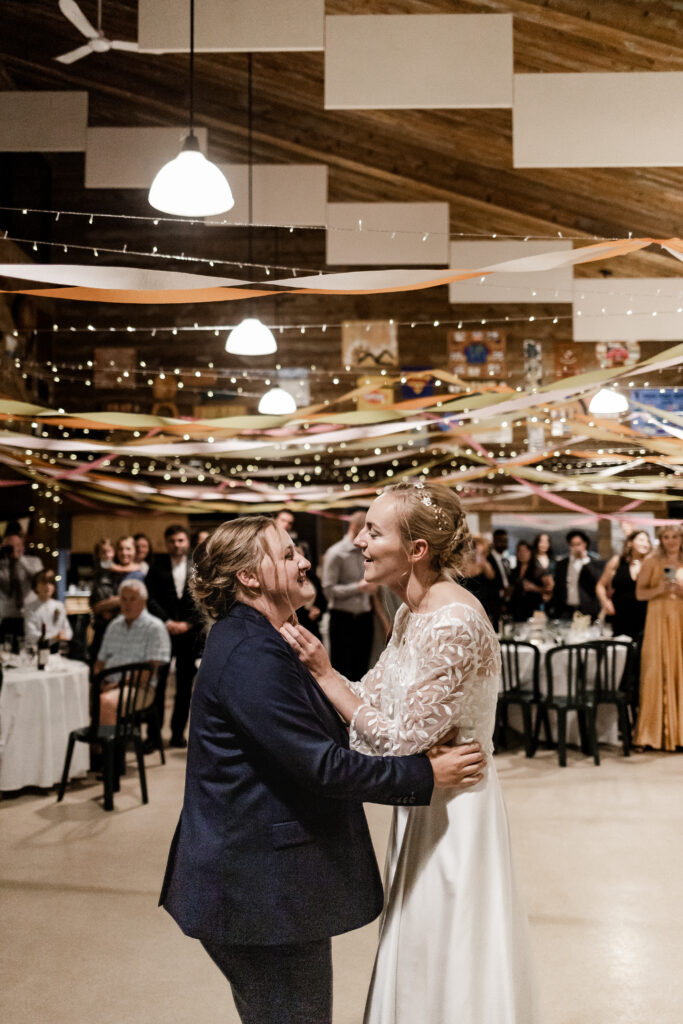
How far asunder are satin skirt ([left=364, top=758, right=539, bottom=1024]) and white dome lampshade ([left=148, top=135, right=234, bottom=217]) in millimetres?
2649

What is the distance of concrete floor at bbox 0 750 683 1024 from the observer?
2834mm

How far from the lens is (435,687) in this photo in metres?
1.71

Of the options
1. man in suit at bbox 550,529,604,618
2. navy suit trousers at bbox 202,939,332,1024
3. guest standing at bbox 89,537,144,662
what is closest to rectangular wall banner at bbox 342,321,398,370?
man in suit at bbox 550,529,604,618

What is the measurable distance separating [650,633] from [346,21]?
4325 millimetres

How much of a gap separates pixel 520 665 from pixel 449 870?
15.3 ft

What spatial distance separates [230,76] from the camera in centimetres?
770

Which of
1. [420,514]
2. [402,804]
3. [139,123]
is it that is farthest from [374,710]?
[139,123]

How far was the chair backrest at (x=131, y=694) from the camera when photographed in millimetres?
4961

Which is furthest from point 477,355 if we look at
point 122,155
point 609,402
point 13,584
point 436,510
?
point 436,510

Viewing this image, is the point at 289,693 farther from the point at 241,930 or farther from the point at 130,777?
the point at 130,777

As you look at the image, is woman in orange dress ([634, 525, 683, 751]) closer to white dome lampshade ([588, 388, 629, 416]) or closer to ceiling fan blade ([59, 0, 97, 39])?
white dome lampshade ([588, 388, 629, 416])

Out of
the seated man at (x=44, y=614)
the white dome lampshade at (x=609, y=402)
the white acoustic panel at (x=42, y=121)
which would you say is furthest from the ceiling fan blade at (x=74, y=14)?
the white dome lampshade at (x=609, y=402)

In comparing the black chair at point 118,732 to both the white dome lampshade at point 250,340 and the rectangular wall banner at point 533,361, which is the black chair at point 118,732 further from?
the rectangular wall banner at point 533,361

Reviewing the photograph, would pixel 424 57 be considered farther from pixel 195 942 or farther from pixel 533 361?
pixel 533 361
